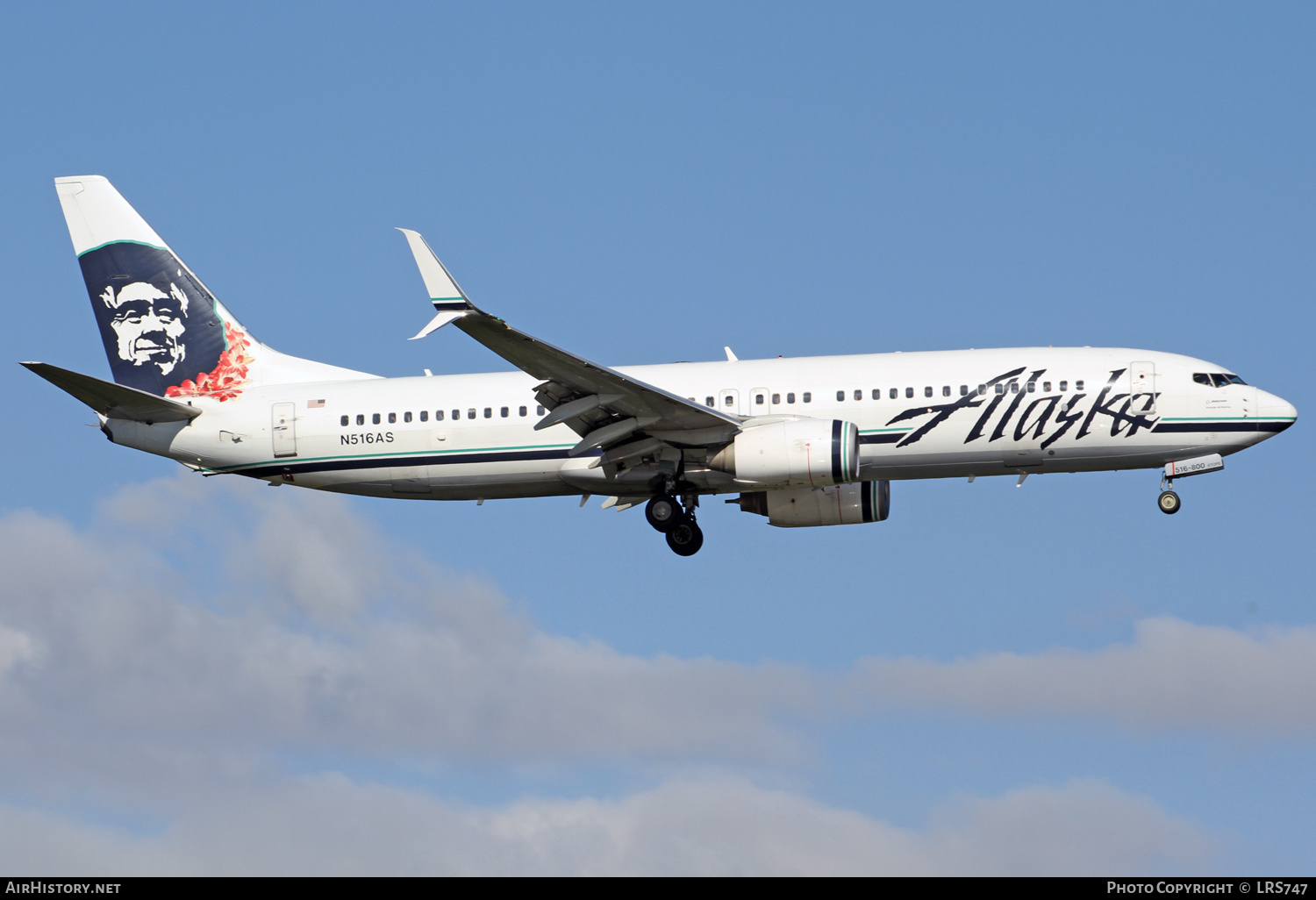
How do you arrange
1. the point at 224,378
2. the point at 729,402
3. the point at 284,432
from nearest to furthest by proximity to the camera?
the point at 729,402
the point at 284,432
the point at 224,378

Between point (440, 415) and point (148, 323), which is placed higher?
point (148, 323)

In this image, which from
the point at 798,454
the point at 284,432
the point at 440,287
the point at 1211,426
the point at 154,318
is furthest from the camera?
the point at 154,318

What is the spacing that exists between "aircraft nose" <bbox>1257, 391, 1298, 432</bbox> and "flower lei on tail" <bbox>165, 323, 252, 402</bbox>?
2537cm

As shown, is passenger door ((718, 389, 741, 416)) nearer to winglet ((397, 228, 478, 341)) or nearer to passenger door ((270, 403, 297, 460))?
winglet ((397, 228, 478, 341))

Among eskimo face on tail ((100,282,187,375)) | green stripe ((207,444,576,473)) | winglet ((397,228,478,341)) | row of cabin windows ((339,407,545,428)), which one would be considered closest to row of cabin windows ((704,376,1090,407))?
green stripe ((207,444,576,473))

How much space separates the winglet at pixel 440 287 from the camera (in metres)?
32.1

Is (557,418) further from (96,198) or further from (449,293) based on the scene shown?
(96,198)

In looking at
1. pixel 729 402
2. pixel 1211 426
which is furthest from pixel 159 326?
pixel 1211 426

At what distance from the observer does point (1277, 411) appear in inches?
1473

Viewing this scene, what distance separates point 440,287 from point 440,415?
7857 millimetres

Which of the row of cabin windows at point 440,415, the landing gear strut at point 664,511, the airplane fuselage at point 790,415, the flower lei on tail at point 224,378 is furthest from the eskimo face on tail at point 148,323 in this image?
the landing gear strut at point 664,511

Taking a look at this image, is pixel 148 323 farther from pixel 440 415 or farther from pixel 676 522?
pixel 676 522
